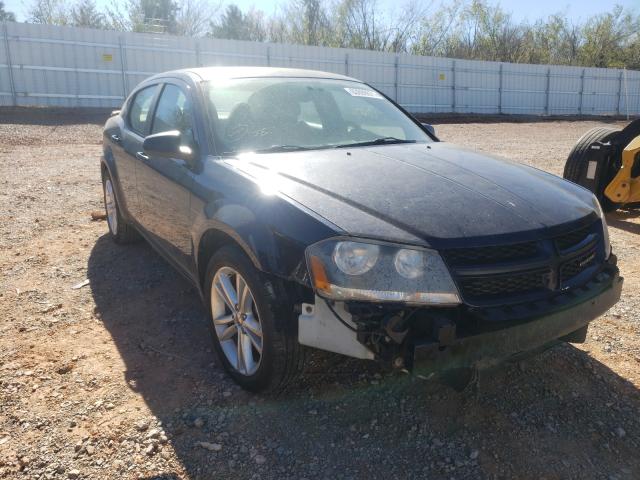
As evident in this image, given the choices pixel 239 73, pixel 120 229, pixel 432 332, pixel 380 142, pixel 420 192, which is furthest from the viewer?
pixel 120 229

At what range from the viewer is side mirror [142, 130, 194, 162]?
10.6ft

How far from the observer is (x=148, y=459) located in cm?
244

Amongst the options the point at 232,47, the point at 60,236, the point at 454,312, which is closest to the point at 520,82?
the point at 232,47

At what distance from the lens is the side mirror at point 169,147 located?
3240 millimetres

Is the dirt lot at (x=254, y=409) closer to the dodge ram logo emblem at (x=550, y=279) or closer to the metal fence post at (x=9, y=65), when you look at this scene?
the dodge ram logo emblem at (x=550, y=279)

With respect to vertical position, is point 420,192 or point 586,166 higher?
point 420,192

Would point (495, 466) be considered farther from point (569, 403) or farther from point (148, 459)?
point (148, 459)

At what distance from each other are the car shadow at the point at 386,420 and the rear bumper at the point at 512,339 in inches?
6.2

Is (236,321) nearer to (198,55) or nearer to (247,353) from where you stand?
(247,353)

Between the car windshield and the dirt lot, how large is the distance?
130 cm

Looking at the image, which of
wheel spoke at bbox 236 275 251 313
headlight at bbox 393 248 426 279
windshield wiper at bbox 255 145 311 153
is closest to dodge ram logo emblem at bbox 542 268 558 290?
headlight at bbox 393 248 426 279

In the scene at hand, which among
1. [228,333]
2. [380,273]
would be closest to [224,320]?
[228,333]

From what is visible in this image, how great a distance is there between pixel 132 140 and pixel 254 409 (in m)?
2.70

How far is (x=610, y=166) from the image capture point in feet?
21.8
